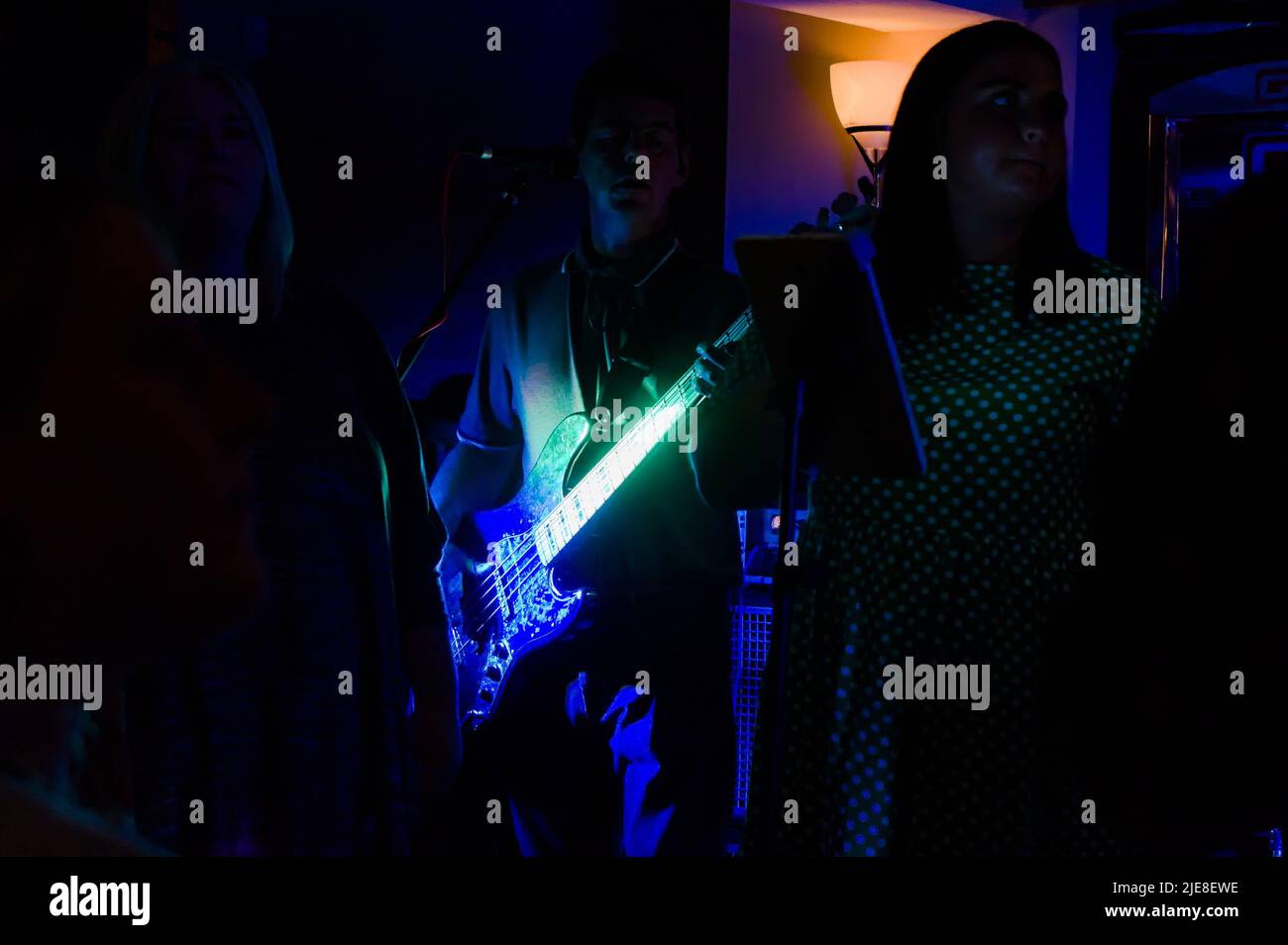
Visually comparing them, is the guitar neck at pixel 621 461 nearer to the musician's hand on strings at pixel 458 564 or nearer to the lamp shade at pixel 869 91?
the musician's hand on strings at pixel 458 564

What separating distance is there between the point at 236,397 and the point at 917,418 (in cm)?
81

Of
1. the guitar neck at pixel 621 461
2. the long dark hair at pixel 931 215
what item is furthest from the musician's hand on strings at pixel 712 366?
the long dark hair at pixel 931 215

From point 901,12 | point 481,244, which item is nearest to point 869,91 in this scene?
point 901,12

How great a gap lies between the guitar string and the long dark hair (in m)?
0.49

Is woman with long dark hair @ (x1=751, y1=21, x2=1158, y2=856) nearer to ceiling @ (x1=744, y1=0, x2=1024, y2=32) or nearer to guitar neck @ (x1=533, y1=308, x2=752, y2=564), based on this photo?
guitar neck @ (x1=533, y1=308, x2=752, y2=564)

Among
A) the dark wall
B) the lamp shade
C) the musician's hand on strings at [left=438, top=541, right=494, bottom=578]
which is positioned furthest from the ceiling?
the musician's hand on strings at [left=438, top=541, right=494, bottom=578]

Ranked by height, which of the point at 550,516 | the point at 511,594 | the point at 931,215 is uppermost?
the point at 931,215

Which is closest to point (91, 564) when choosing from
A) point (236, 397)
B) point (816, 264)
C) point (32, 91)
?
point (236, 397)

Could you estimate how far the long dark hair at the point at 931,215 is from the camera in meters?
1.49

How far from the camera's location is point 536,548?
2398 millimetres

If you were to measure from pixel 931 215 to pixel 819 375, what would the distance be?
34cm

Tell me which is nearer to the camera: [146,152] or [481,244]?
[146,152]

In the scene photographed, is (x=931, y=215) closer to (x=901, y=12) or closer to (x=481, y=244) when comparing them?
(x=481, y=244)

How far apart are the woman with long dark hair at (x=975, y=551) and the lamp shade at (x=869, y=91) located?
180 centimetres
